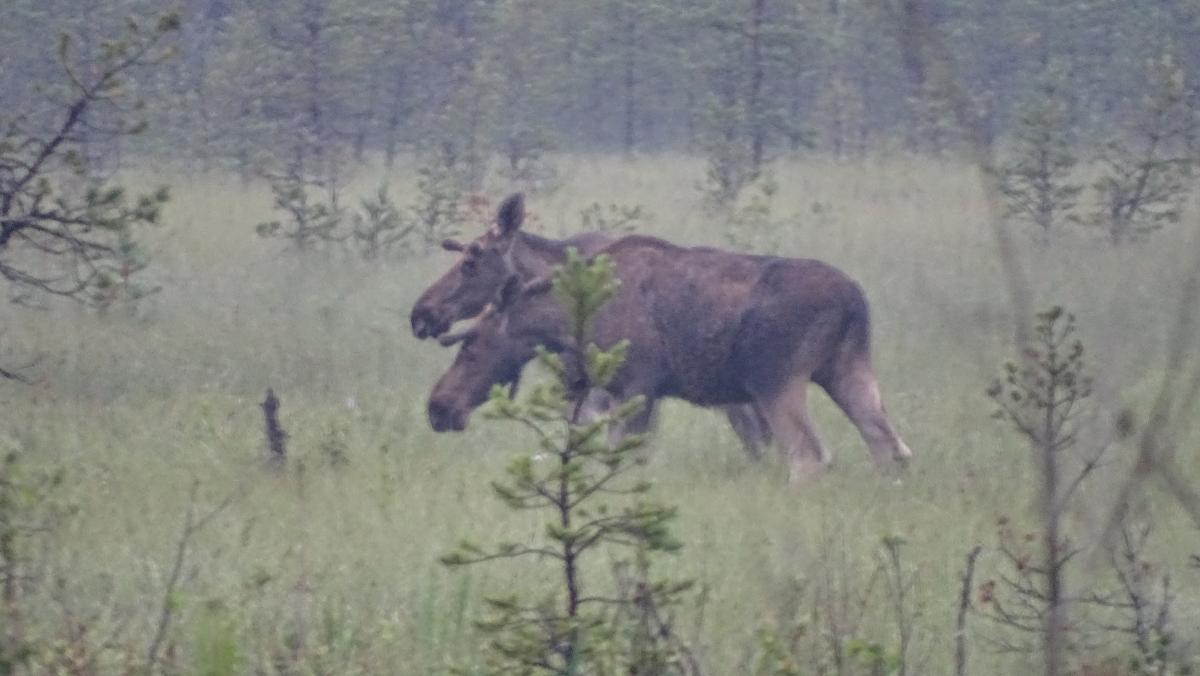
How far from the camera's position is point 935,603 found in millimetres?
6531

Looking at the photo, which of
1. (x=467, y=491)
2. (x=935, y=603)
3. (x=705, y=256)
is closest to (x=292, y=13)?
(x=705, y=256)

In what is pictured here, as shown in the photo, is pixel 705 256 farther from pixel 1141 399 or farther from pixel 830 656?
pixel 830 656

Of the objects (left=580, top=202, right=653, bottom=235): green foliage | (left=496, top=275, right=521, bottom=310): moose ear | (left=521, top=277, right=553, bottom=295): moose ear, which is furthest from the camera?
(left=580, top=202, right=653, bottom=235): green foliage

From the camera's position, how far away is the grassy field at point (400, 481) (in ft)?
17.3

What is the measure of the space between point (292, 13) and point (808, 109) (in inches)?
802

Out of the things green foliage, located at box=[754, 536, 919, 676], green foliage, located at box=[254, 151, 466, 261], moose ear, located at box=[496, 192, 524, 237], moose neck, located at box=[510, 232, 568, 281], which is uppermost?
green foliage, located at box=[254, 151, 466, 261]

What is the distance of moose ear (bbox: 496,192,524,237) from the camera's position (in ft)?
31.9

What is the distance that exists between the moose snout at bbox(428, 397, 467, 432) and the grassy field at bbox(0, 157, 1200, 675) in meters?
0.10

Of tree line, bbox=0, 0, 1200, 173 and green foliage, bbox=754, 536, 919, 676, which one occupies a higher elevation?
tree line, bbox=0, 0, 1200, 173

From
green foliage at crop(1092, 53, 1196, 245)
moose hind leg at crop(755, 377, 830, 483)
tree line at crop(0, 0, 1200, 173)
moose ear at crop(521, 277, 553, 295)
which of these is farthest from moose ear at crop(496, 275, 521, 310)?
green foliage at crop(1092, 53, 1196, 245)

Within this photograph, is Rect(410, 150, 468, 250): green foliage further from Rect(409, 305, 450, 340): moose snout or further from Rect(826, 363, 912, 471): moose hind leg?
Rect(826, 363, 912, 471): moose hind leg

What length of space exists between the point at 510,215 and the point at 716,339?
Answer: 4.40 ft

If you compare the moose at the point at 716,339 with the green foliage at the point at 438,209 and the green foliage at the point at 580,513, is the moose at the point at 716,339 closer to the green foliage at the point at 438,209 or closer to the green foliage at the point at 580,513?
the green foliage at the point at 580,513

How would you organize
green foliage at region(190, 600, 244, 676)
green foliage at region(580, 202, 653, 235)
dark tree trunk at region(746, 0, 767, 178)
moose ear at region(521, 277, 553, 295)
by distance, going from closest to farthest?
green foliage at region(190, 600, 244, 676) < moose ear at region(521, 277, 553, 295) < green foliage at region(580, 202, 653, 235) < dark tree trunk at region(746, 0, 767, 178)
